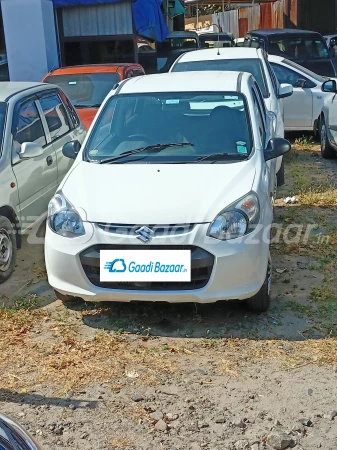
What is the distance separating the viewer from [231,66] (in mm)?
8844

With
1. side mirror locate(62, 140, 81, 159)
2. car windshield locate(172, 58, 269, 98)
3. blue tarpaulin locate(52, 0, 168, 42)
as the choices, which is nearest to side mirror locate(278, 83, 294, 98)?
car windshield locate(172, 58, 269, 98)

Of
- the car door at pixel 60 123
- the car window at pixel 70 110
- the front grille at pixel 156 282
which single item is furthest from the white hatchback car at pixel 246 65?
the front grille at pixel 156 282

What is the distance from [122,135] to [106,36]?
976 centimetres

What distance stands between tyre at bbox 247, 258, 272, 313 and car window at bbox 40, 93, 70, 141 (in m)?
2.96

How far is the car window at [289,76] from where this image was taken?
10469 mm

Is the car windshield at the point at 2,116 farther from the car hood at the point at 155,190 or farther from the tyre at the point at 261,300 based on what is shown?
the tyre at the point at 261,300

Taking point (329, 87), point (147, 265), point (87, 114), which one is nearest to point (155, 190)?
point (147, 265)

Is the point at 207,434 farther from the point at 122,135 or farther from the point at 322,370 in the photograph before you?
the point at 122,135

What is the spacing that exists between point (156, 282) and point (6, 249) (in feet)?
5.90

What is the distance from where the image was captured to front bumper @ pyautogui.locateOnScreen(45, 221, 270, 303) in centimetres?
421

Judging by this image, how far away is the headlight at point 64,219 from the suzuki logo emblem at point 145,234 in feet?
1.39

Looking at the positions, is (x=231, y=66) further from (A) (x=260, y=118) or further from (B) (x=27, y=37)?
(B) (x=27, y=37)

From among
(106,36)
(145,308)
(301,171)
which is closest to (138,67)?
(301,171)

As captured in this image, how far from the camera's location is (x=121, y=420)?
3496mm
